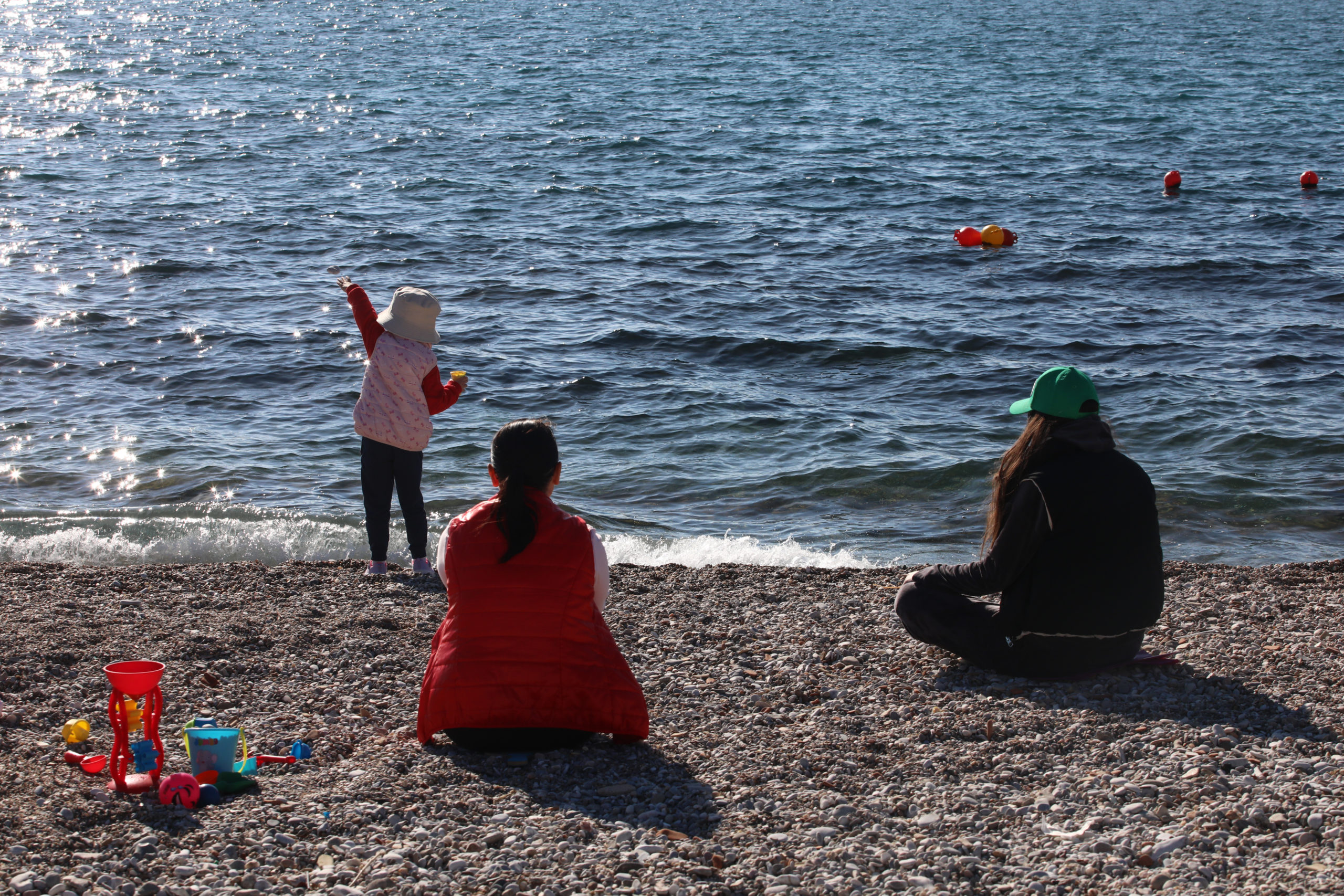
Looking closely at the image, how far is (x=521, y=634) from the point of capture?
192 inches

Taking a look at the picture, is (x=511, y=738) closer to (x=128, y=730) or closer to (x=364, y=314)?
(x=128, y=730)

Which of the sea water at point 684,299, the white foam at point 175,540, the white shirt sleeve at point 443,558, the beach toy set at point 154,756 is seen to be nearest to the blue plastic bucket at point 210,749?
the beach toy set at point 154,756

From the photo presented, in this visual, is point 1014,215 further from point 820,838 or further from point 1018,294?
point 820,838

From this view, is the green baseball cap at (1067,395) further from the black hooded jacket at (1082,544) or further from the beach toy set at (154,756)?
the beach toy set at (154,756)

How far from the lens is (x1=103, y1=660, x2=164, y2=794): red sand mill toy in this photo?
4.56m

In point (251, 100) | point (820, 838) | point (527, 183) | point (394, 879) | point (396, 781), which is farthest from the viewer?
point (251, 100)

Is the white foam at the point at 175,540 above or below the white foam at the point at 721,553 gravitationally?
above

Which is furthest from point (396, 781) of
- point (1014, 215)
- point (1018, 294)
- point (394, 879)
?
point (1014, 215)

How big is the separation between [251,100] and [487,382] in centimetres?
2927

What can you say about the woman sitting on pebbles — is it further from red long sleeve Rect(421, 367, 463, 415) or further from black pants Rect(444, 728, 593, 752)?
red long sleeve Rect(421, 367, 463, 415)

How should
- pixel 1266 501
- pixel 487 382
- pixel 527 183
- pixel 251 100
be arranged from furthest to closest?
1. pixel 251 100
2. pixel 527 183
3. pixel 487 382
4. pixel 1266 501

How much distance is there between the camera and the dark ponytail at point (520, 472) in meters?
4.81

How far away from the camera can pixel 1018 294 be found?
60.5ft

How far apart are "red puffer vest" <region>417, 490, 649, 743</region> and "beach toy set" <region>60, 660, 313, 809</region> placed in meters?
0.83
